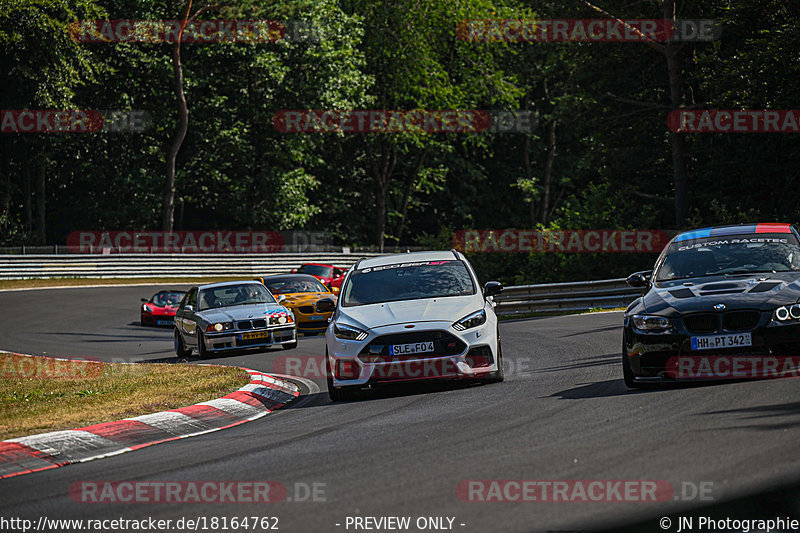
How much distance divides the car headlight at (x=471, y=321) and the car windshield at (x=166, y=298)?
19.9 m

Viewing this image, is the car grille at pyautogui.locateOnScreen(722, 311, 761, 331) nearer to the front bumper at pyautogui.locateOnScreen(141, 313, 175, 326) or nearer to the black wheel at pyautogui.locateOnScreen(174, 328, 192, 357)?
the black wheel at pyautogui.locateOnScreen(174, 328, 192, 357)

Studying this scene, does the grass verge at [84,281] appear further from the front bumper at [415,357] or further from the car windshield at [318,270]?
the front bumper at [415,357]

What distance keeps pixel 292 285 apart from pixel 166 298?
6047 millimetres

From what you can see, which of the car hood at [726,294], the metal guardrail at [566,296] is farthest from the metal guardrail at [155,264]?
the car hood at [726,294]

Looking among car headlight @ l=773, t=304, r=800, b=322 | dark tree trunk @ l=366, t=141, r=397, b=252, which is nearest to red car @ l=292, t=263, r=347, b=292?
car headlight @ l=773, t=304, r=800, b=322

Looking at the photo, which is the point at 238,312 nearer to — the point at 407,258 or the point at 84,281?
the point at 407,258

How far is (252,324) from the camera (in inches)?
761

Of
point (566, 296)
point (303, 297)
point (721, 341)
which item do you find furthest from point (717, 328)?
point (566, 296)

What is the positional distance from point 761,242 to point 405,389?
436cm

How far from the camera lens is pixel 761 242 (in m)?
11.1

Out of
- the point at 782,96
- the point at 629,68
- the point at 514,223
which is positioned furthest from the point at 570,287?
the point at 514,223

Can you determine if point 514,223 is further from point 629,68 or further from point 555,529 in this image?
point 555,529

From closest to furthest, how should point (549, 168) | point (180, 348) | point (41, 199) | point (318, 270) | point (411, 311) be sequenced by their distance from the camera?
1. point (411, 311)
2. point (180, 348)
3. point (318, 270)
4. point (41, 199)
5. point (549, 168)

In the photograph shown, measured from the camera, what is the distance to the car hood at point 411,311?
1118 cm
